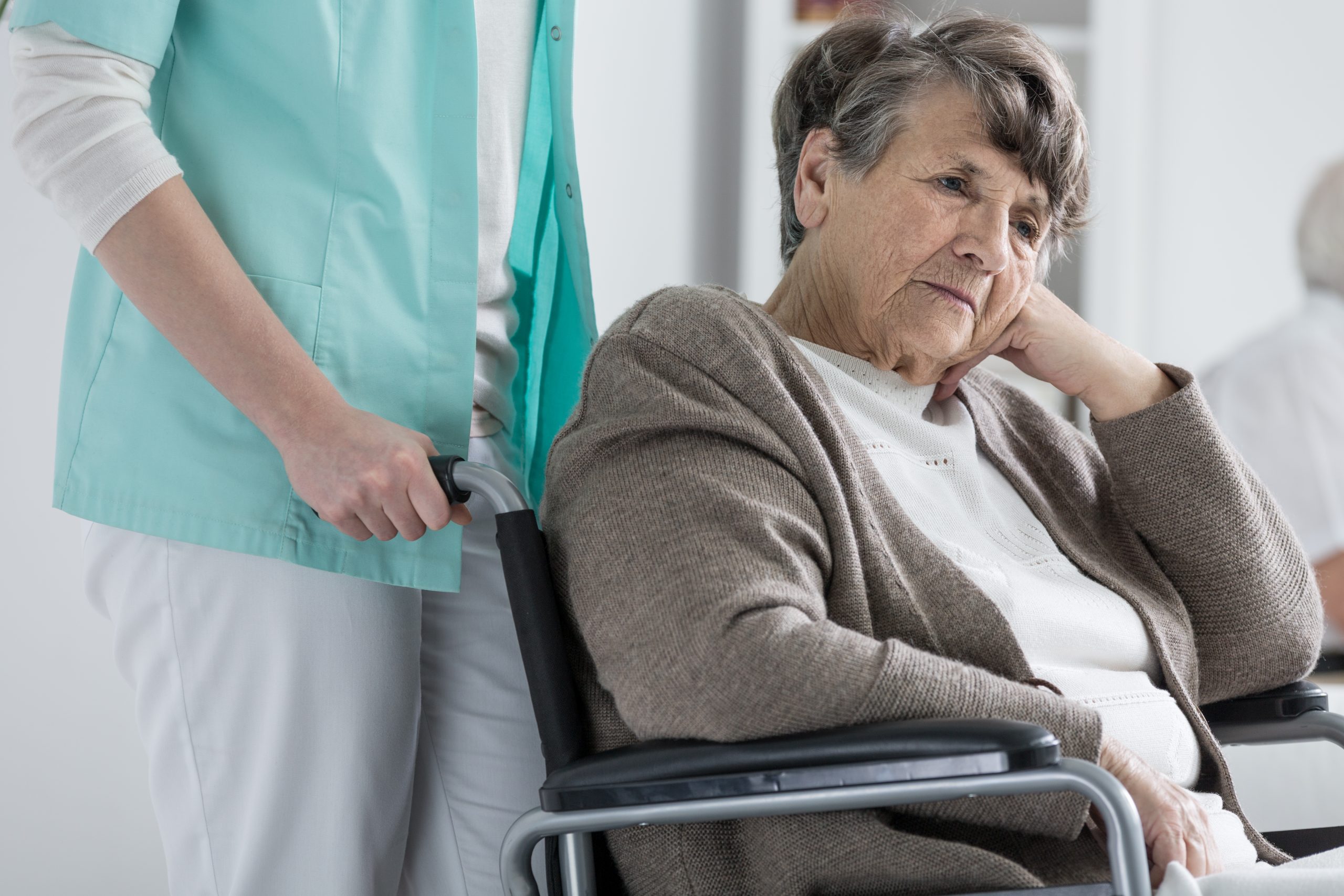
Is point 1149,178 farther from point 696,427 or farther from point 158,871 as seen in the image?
point 158,871

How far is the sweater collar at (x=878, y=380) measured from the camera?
4.17 feet

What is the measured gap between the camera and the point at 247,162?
1032 mm

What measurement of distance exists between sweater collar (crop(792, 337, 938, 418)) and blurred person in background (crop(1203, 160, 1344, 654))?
1971mm

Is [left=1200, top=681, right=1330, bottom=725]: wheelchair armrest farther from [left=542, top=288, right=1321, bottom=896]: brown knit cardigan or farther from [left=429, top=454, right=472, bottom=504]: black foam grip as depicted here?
[left=429, top=454, right=472, bottom=504]: black foam grip

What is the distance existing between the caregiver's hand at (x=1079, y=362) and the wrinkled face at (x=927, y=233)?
0.43 ft

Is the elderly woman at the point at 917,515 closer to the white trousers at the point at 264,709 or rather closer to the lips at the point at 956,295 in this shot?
the lips at the point at 956,295

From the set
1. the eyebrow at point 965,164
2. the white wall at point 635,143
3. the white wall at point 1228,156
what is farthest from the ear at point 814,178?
the white wall at point 1228,156

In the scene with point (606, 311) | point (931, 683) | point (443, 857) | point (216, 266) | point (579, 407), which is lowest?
point (443, 857)

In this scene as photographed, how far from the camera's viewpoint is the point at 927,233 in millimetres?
1218

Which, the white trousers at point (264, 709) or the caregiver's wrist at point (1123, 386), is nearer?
the white trousers at point (264, 709)

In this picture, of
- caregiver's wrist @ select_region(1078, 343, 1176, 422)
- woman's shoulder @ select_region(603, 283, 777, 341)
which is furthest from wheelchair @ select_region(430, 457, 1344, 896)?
caregiver's wrist @ select_region(1078, 343, 1176, 422)

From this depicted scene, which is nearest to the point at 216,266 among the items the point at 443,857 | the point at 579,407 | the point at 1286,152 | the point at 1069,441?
the point at 579,407

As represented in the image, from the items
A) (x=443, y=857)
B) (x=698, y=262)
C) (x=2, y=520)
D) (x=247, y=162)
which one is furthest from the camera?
(x=698, y=262)

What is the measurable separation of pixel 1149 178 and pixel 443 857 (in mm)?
2557
